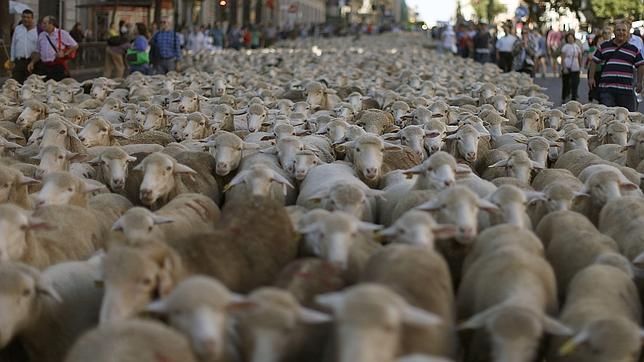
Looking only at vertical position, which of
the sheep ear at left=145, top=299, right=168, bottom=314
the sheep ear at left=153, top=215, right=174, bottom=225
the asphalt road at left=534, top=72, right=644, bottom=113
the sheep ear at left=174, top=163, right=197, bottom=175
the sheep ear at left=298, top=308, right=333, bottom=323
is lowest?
the asphalt road at left=534, top=72, right=644, bottom=113

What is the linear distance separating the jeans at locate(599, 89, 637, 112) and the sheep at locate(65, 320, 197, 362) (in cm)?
1078

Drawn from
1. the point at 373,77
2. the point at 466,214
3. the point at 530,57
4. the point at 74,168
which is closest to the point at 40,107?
the point at 74,168

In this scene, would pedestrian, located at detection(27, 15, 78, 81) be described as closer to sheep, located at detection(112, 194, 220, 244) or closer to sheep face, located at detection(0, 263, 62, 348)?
sheep, located at detection(112, 194, 220, 244)

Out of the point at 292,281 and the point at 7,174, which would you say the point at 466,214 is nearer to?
the point at 292,281

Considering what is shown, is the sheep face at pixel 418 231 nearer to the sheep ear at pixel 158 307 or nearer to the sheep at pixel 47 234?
the sheep ear at pixel 158 307

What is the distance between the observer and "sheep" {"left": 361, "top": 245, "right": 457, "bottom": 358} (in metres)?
4.40

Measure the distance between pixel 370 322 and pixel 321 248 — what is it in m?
1.50

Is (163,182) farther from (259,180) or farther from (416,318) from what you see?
(416,318)

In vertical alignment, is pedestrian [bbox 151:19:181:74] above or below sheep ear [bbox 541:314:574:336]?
above

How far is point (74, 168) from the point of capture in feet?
27.0

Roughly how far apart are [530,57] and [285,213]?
20436 millimetres

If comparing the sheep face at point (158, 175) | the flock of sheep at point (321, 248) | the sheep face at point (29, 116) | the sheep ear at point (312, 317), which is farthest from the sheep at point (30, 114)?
the sheep ear at point (312, 317)

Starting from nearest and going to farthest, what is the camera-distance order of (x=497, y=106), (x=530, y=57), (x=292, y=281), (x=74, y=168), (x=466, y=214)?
(x=292, y=281) < (x=466, y=214) < (x=74, y=168) < (x=497, y=106) < (x=530, y=57)

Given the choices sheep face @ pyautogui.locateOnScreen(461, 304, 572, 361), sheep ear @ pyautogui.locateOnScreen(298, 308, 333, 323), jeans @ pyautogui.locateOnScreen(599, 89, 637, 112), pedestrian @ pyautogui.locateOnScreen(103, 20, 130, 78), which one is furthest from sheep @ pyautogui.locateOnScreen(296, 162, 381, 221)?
pedestrian @ pyautogui.locateOnScreen(103, 20, 130, 78)
